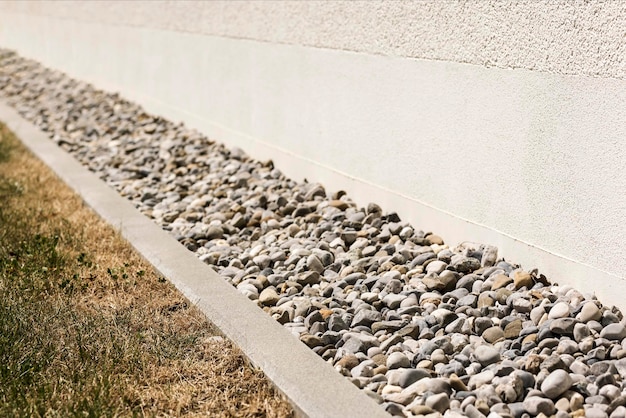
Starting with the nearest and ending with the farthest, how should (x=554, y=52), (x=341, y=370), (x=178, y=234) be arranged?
(x=341, y=370)
(x=554, y=52)
(x=178, y=234)

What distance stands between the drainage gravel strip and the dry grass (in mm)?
410

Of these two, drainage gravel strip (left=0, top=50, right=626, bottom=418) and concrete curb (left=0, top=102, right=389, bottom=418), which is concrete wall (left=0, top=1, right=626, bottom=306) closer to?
drainage gravel strip (left=0, top=50, right=626, bottom=418)

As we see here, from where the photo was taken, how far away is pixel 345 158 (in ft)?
19.6

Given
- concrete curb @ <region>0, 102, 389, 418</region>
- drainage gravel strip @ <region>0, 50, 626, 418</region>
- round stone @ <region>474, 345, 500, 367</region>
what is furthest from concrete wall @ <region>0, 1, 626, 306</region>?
concrete curb @ <region>0, 102, 389, 418</region>

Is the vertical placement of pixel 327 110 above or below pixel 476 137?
below

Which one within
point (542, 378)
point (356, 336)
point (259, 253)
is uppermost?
point (542, 378)

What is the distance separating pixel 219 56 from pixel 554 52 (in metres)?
4.39

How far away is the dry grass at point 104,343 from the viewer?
323 cm

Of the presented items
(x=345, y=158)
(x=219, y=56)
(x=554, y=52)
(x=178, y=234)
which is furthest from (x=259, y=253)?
(x=219, y=56)

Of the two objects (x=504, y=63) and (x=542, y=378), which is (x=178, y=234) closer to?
Result: (x=504, y=63)

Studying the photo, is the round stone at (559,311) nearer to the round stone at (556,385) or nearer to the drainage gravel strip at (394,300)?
the drainage gravel strip at (394,300)

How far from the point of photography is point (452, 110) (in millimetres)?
4879

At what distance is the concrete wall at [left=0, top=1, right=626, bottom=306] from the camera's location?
391 cm

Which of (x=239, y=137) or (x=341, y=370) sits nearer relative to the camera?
(x=341, y=370)
